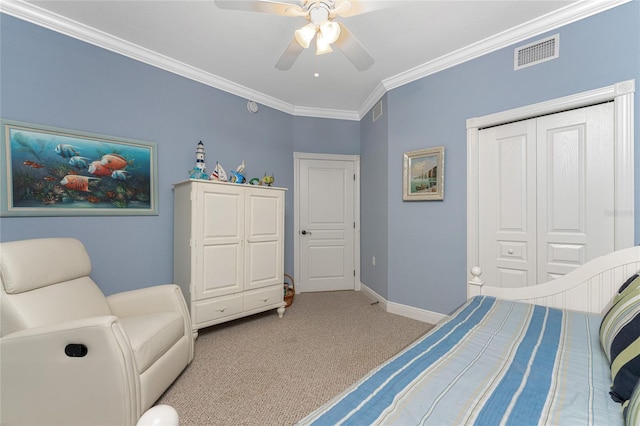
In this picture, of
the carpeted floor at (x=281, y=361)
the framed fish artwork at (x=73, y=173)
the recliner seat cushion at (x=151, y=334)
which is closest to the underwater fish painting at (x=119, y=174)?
the framed fish artwork at (x=73, y=173)

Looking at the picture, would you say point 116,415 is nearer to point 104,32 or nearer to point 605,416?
point 605,416

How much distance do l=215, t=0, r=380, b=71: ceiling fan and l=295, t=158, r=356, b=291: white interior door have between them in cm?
220

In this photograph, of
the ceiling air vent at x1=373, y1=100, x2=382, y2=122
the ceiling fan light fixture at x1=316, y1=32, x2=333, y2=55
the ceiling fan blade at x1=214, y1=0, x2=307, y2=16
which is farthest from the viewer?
the ceiling air vent at x1=373, y1=100, x2=382, y2=122

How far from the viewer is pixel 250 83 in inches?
124

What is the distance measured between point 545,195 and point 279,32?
259cm

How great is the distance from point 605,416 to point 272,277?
259cm

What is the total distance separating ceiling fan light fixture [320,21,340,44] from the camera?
165 cm

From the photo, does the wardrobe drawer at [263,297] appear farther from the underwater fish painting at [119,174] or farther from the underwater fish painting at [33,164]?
the underwater fish painting at [33,164]

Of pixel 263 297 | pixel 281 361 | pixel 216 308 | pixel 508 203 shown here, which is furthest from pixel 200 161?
pixel 508 203

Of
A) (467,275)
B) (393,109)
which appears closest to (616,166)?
(467,275)

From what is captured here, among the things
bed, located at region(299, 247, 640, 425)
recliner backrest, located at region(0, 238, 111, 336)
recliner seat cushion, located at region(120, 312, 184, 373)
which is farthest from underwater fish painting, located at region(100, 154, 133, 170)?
bed, located at region(299, 247, 640, 425)

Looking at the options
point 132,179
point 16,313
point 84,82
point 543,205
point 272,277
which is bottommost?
point 272,277

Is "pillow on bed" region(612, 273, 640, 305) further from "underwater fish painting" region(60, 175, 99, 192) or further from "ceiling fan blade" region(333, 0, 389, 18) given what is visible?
"underwater fish painting" region(60, 175, 99, 192)

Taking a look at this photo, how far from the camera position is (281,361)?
206 cm
